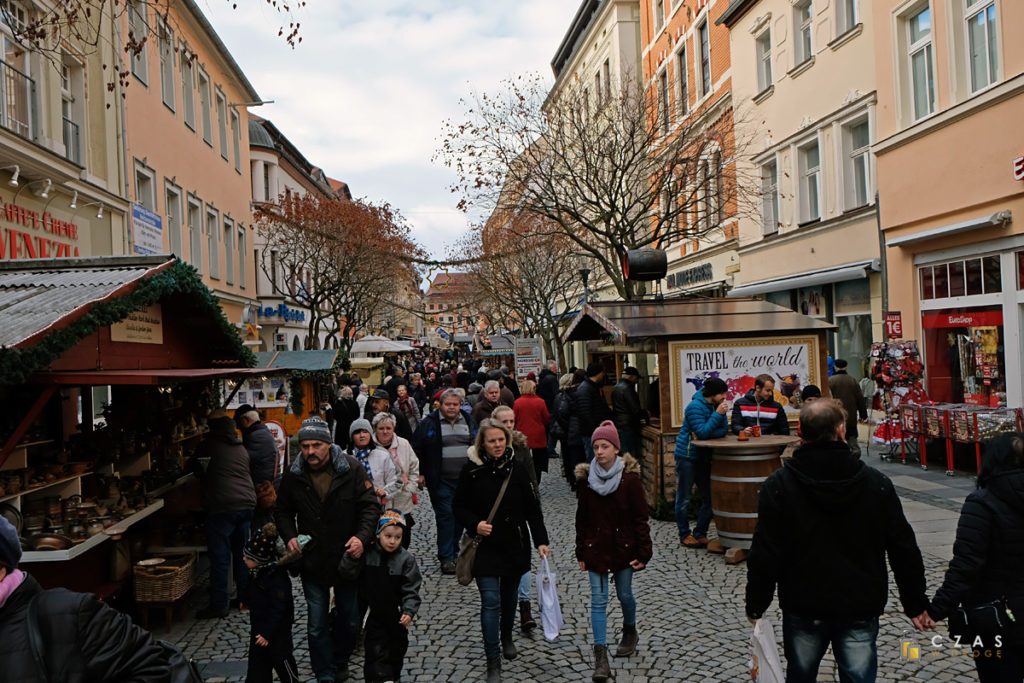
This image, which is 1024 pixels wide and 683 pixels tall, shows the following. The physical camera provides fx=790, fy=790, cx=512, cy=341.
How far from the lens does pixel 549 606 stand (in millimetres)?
5266

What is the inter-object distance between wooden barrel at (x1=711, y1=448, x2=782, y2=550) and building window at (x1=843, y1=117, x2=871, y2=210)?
11362 millimetres

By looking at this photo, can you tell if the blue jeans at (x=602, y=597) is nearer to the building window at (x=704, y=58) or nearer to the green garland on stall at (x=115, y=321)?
the green garland on stall at (x=115, y=321)

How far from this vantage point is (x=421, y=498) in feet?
39.1

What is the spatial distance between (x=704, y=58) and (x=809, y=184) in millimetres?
7957

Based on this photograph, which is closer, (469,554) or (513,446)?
(469,554)

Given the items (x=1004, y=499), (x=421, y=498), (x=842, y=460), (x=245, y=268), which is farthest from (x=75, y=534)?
(x=245, y=268)

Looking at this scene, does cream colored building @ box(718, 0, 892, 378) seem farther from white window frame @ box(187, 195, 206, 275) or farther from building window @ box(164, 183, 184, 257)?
white window frame @ box(187, 195, 206, 275)

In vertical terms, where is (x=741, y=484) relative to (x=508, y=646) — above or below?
above

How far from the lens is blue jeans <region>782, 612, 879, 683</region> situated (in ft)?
11.2

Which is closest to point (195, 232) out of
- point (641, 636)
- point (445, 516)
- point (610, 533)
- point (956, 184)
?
point (445, 516)

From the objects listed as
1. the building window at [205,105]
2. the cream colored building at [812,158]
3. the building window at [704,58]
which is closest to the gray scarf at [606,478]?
the cream colored building at [812,158]

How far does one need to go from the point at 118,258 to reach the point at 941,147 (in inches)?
494

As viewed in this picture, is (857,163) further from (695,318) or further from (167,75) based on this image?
(167,75)

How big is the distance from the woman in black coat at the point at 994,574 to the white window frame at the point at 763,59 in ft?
62.9
